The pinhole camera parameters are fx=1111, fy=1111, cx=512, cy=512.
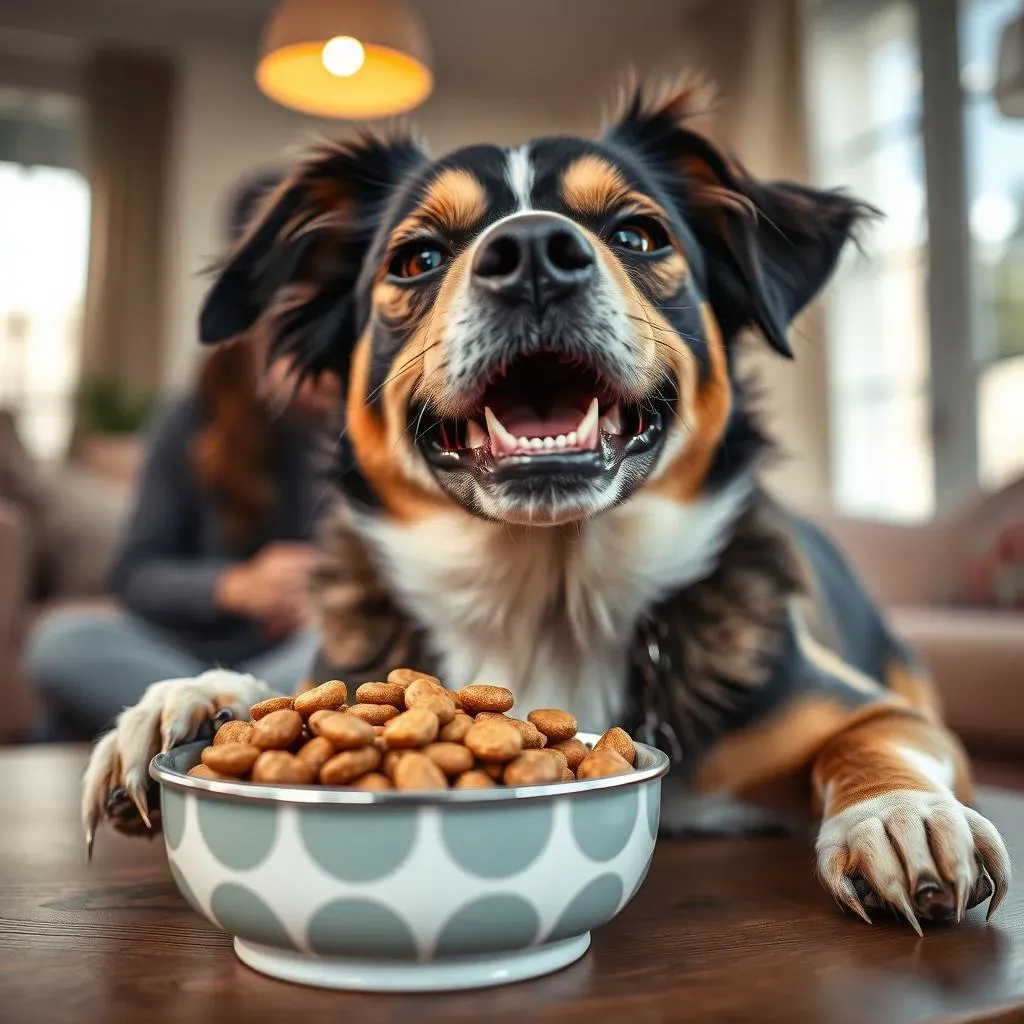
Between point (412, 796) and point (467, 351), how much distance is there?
42 cm

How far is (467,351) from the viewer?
2.75 feet

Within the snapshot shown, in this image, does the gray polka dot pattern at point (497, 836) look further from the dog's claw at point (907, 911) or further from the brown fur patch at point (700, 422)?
the brown fur patch at point (700, 422)

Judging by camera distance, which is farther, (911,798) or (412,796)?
(911,798)

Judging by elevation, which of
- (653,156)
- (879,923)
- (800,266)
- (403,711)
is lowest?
(879,923)

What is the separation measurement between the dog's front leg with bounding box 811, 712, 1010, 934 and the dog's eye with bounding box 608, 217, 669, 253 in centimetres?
46

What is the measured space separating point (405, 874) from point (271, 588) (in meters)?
1.67

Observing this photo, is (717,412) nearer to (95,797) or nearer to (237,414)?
(95,797)

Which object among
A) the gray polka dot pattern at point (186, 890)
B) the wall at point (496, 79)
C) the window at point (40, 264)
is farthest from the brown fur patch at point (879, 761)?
the window at point (40, 264)

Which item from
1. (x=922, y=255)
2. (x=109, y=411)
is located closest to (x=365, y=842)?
(x=922, y=255)

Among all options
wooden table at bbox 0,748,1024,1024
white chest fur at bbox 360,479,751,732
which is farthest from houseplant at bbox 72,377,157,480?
wooden table at bbox 0,748,1024,1024

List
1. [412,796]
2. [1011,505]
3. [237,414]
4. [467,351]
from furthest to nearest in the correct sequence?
[1011,505], [237,414], [467,351], [412,796]

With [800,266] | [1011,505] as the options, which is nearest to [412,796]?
[800,266]

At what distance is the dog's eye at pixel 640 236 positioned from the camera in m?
0.93

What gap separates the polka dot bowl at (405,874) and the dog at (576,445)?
221 millimetres
